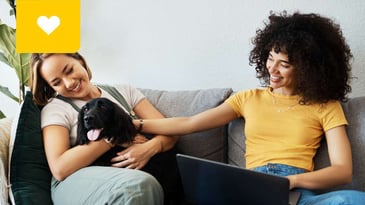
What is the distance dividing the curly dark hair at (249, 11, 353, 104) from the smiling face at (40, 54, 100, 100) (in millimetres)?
685

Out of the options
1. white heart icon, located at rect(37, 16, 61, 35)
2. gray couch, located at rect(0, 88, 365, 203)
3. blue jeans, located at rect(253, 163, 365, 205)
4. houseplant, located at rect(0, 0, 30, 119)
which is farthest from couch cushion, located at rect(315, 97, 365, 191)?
houseplant, located at rect(0, 0, 30, 119)

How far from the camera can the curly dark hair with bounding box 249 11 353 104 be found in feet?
4.05

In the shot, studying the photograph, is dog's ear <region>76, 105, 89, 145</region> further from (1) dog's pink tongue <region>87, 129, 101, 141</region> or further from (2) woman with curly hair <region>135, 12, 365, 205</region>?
(2) woman with curly hair <region>135, 12, 365, 205</region>

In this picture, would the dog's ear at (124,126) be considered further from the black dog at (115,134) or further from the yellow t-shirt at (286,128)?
the yellow t-shirt at (286,128)

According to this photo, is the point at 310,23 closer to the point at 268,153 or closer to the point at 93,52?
the point at 268,153

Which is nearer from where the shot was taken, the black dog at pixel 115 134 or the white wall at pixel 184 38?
the black dog at pixel 115 134

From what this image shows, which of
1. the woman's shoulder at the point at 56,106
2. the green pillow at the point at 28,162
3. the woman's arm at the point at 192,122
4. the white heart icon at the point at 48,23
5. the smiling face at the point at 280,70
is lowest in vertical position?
the green pillow at the point at 28,162

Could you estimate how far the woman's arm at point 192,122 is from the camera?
1338 millimetres

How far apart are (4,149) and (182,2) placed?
40.0 inches

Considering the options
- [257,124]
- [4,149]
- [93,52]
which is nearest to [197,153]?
[257,124]

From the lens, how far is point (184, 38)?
1779mm

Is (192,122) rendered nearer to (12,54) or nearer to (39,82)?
(39,82)

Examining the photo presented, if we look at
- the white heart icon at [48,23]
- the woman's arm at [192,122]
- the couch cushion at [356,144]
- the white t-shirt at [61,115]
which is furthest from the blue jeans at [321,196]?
the white heart icon at [48,23]

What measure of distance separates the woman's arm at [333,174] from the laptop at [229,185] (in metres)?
0.05
